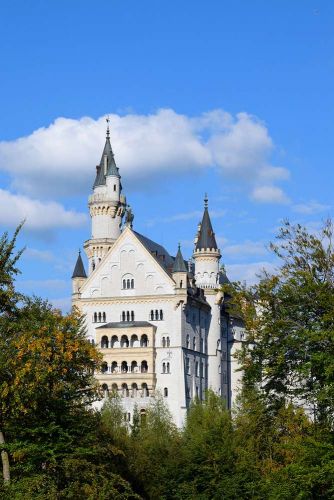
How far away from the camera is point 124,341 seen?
12412cm

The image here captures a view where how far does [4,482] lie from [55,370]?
736 cm

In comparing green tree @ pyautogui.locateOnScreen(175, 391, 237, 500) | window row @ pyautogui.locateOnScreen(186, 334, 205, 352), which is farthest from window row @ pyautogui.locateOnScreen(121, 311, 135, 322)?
green tree @ pyautogui.locateOnScreen(175, 391, 237, 500)

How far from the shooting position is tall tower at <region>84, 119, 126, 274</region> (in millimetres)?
134875

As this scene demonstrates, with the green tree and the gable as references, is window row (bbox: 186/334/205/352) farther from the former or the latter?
the green tree

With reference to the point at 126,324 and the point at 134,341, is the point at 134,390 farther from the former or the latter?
the point at 126,324

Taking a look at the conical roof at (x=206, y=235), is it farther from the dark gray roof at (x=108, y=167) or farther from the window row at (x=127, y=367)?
the window row at (x=127, y=367)

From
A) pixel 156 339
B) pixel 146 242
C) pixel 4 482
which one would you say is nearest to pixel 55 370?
pixel 4 482

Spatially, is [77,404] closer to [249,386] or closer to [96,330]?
[249,386]

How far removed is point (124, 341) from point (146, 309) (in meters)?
4.69

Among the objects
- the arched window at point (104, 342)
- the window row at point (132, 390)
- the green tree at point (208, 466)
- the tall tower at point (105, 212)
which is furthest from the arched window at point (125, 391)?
the green tree at point (208, 466)

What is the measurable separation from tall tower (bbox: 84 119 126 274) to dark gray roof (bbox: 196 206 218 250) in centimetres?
1043

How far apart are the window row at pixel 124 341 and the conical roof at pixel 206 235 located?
1586cm

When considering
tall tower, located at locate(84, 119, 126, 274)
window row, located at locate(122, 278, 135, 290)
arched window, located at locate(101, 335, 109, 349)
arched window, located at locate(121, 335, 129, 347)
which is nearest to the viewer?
arched window, located at locate(121, 335, 129, 347)

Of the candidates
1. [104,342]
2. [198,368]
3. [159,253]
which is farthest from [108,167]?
[198,368]
